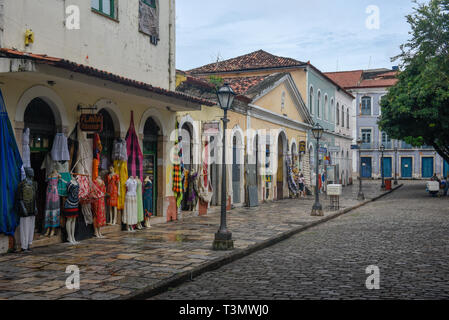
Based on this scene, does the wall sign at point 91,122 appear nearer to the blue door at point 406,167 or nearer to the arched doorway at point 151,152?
the arched doorway at point 151,152

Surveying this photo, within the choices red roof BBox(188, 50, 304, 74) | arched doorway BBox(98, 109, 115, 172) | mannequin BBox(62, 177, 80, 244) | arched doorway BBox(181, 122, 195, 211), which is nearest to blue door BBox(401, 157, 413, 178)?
red roof BBox(188, 50, 304, 74)

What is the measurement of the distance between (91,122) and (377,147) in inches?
2069

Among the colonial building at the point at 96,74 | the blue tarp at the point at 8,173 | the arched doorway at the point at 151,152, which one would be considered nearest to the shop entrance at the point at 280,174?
the colonial building at the point at 96,74

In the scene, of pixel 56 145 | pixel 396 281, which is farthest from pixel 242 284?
pixel 56 145

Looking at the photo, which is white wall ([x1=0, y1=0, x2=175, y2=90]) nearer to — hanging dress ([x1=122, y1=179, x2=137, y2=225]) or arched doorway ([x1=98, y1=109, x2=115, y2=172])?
arched doorway ([x1=98, y1=109, x2=115, y2=172])

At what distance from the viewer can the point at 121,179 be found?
1218 cm

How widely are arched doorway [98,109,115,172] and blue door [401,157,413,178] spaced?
5158cm

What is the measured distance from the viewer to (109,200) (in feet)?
39.3

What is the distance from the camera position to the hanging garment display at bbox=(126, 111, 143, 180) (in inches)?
500

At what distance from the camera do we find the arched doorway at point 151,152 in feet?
45.4

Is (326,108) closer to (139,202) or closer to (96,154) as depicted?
(139,202)

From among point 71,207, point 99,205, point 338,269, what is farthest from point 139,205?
point 338,269

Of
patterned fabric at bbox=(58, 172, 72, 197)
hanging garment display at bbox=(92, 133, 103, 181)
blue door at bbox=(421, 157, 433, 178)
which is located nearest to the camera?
patterned fabric at bbox=(58, 172, 72, 197)

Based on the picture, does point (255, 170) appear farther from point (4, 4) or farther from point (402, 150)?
point (402, 150)
